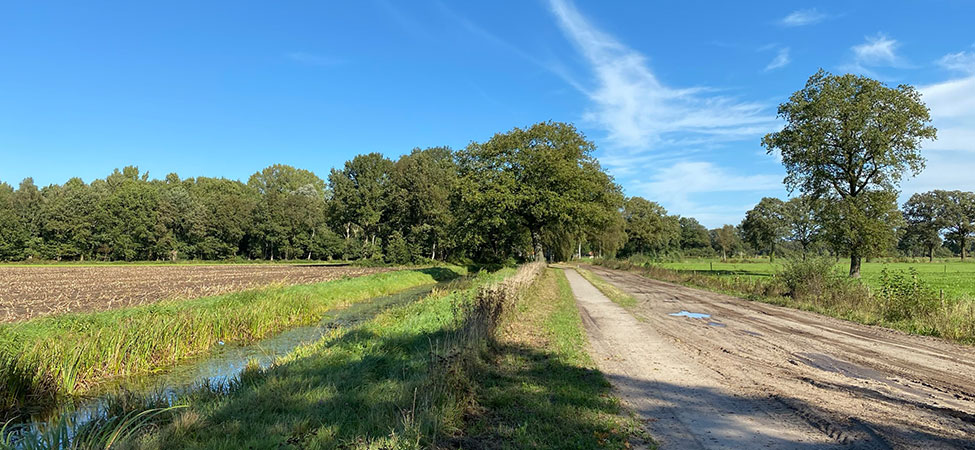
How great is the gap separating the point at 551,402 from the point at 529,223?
1271 inches

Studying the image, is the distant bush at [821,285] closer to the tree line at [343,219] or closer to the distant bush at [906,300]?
the distant bush at [906,300]

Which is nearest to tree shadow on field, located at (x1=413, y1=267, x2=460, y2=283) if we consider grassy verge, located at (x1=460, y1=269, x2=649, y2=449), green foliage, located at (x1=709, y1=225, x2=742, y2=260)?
grassy verge, located at (x1=460, y1=269, x2=649, y2=449)

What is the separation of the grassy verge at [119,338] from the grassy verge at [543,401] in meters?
8.34

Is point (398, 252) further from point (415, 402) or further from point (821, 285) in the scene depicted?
point (415, 402)

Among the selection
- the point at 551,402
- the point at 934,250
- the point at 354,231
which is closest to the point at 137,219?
the point at 354,231

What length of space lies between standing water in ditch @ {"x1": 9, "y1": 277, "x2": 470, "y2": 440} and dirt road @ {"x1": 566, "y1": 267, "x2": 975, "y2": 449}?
744 centimetres

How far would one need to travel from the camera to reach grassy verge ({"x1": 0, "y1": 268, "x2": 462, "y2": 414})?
26.8ft

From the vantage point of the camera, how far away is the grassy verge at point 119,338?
8156 millimetres

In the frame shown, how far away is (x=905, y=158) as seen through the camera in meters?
31.7

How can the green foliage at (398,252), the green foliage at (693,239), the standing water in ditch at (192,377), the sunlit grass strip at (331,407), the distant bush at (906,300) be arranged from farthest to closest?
the green foliage at (693,239)
the green foliage at (398,252)
the distant bush at (906,300)
the standing water in ditch at (192,377)
the sunlit grass strip at (331,407)

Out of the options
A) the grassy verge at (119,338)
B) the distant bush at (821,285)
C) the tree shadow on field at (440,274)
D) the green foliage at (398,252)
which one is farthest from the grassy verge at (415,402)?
the green foliage at (398,252)

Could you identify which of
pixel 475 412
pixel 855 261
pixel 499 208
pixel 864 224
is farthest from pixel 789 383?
pixel 855 261

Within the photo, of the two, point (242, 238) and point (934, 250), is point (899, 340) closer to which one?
point (242, 238)

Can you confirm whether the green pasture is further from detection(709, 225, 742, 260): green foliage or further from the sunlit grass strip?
detection(709, 225, 742, 260): green foliage
